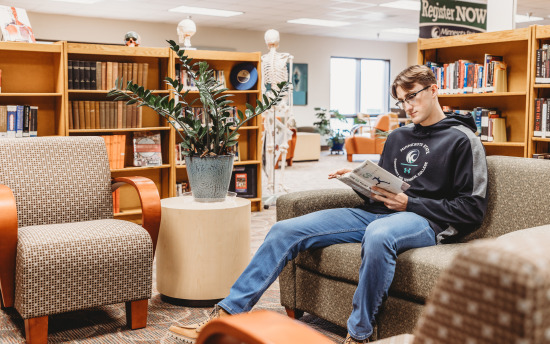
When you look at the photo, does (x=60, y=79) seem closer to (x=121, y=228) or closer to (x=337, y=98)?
(x=121, y=228)

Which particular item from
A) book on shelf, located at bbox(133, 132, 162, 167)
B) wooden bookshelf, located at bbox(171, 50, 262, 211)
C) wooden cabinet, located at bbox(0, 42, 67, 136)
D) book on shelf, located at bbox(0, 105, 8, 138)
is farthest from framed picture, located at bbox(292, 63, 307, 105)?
book on shelf, located at bbox(0, 105, 8, 138)

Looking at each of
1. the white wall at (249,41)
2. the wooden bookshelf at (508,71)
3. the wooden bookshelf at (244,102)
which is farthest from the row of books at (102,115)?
the white wall at (249,41)

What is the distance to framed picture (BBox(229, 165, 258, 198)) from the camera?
587 cm

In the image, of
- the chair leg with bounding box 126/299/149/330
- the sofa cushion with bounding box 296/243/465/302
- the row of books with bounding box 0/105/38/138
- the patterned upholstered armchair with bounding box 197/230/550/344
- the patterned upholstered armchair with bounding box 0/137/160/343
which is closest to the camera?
the patterned upholstered armchair with bounding box 197/230/550/344

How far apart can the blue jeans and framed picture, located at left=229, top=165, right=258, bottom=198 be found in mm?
3393

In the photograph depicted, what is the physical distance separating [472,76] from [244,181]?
2539mm

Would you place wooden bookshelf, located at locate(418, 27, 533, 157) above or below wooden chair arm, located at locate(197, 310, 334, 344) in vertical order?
above

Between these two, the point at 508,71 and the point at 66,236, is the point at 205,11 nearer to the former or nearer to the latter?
the point at 508,71

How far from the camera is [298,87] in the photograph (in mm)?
14047

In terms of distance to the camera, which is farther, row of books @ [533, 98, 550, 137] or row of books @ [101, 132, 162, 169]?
row of books @ [101, 132, 162, 169]

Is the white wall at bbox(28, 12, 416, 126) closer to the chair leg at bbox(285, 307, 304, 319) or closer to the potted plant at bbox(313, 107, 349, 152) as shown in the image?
the potted plant at bbox(313, 107, 349, 152)

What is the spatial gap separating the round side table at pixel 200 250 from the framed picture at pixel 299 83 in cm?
1119

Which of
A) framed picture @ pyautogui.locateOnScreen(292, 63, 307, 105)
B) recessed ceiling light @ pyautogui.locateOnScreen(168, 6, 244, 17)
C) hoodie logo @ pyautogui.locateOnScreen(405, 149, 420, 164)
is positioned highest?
recessed ceiling light @ pyautogui.locateOnScreen(168, 6, 244, 17)

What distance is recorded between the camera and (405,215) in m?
Answer: 2.29
